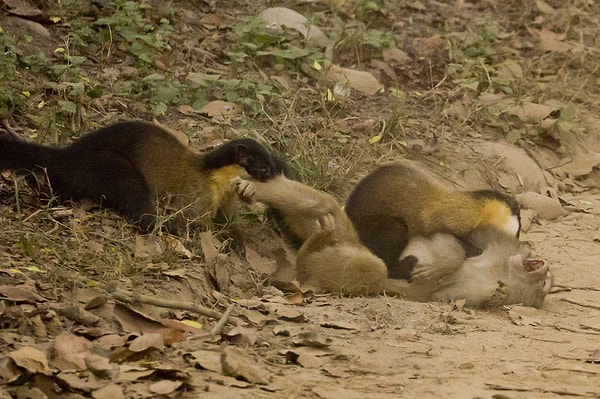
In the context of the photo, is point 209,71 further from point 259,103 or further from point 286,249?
point 286,249

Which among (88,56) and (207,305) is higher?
(88,56)

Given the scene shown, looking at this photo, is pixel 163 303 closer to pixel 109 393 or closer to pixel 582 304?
pixel 109 393

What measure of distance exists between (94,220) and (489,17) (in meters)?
5.57

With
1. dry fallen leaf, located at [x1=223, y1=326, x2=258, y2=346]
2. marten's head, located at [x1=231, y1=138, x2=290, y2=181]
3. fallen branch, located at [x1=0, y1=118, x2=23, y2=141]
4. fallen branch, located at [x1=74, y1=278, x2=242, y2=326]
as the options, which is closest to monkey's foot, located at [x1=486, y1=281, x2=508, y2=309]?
marten's head, located at [x1=231, y1=138, x2=290, y2=181]

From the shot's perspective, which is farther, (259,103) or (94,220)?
(259,103)

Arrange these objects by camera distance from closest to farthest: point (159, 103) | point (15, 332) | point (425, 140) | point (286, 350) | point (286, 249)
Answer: point (15, 332)
point (286, 350)
point (286, 249)
point (159, 103)
point (425, 140)

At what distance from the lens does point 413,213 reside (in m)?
6.71

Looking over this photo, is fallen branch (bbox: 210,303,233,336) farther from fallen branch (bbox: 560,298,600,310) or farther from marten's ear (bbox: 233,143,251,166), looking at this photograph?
fallen branch (bbox: 560,298,600,310)

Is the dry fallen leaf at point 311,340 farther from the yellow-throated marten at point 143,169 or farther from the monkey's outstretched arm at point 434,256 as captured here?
the monkey's outstretched arm at point 434,256

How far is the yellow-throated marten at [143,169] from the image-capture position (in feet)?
20.4

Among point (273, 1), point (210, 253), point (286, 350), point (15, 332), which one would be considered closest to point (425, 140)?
point (273, 1)

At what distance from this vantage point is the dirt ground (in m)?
4.49

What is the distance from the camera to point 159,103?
7.63 m

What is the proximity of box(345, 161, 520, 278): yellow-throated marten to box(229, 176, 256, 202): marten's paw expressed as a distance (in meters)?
0.73
